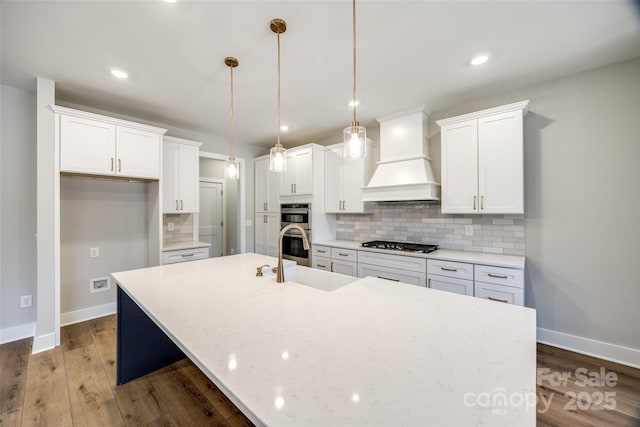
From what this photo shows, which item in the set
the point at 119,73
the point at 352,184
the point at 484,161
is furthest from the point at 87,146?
the point at 484,161

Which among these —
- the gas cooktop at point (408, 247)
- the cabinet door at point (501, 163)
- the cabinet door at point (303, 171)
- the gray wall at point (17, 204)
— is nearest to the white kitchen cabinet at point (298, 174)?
the cabinet door at point (303, 171)

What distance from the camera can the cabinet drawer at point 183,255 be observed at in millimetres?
3281

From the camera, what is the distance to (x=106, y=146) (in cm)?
285

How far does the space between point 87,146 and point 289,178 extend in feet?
8.01

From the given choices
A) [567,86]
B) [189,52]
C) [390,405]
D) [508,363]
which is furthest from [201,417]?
[567,86]

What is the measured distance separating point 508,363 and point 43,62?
3.68 m

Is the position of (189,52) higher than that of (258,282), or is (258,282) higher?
(189,52)

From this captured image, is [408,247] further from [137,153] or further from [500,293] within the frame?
[137,153]

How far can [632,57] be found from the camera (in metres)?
2.22

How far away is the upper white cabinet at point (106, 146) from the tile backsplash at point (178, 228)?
2.49ft

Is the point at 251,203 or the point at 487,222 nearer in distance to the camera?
the point at 487,222

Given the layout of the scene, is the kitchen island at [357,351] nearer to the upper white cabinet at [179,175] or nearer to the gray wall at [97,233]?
the upper white cabinet at [179,175]

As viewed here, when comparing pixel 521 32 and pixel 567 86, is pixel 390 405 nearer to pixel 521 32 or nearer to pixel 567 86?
pixel 521 32

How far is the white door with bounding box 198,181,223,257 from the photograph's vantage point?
569cm
